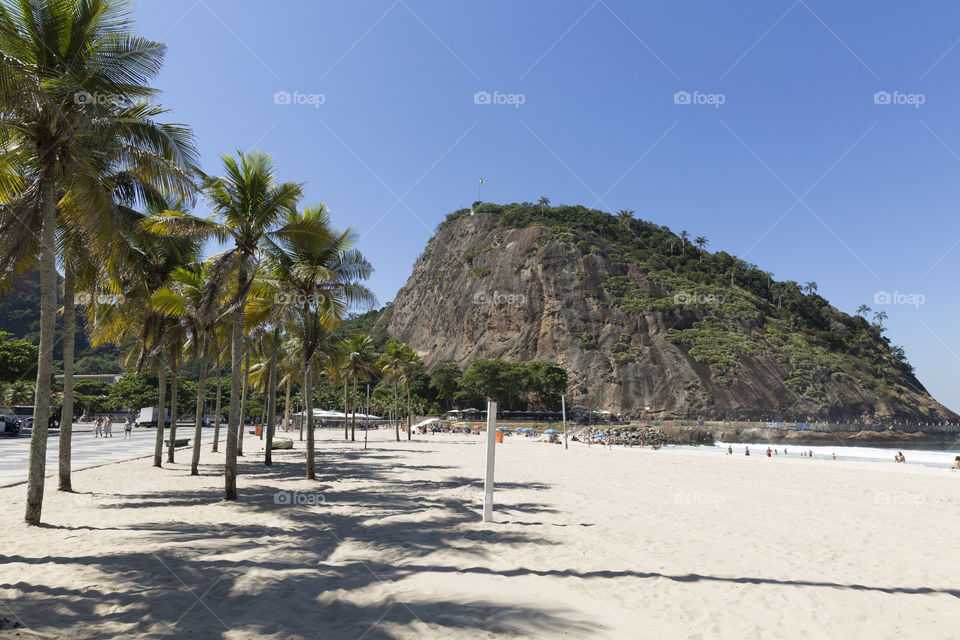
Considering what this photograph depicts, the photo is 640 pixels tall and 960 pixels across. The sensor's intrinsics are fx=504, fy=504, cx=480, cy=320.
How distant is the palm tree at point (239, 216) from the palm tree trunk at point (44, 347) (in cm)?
238

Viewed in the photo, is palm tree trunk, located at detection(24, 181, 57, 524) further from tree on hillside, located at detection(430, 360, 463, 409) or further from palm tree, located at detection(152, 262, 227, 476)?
tree on hillside, located at detection(430, 360, 463, 409)

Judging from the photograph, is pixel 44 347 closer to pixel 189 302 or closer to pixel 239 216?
pixel 239 216

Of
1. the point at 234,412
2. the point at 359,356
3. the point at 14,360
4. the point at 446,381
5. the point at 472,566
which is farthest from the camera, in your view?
the point at 446,381

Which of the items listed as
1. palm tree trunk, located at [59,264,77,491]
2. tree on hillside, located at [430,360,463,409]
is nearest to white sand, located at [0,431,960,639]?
palm tree trunk, located at [59,264,77,491]

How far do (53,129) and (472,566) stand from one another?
941cm

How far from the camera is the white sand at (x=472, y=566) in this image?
4961 millimetres

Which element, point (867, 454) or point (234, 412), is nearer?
point (234, 412)

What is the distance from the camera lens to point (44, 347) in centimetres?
841

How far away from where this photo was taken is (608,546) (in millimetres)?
7992

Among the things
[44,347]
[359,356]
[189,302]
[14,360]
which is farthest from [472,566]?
[14,360]

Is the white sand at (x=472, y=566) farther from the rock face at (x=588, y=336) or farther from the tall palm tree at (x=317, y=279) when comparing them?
the rock face at (x=588, y=336)

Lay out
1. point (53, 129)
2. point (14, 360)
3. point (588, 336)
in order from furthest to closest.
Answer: point (588, 336) → point (14, 360) → point (53, 129)

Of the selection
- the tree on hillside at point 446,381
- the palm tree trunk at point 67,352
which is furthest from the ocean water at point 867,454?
the tree on hillside at point 446,381

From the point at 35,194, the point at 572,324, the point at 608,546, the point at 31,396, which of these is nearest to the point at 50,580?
the point at 35,194
